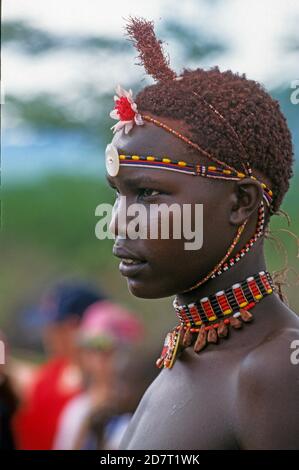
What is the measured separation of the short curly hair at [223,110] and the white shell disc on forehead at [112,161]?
17 centimetres

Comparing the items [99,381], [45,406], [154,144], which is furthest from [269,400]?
[45,406]

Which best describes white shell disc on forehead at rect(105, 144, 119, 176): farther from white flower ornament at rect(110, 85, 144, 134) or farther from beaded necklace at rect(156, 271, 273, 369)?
beaded necklace at rect(156, 271, 273, 369)

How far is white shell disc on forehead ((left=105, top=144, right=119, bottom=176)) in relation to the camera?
3068 mm

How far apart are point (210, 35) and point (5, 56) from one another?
9.97 feet

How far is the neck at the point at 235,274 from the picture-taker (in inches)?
121

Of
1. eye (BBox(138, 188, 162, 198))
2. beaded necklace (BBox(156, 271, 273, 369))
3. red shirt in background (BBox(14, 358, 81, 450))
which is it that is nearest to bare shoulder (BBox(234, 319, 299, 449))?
beaded necklace (BBox(156, 271, 273, 369))

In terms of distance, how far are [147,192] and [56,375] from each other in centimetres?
406

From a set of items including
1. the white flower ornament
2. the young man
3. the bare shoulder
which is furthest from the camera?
the white flower ornament

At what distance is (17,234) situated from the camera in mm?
10195

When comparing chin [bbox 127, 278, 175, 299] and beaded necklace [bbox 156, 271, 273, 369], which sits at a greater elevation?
chin [bbox 127, 278, 175, 299]

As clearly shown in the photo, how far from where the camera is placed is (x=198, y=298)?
3102 mm

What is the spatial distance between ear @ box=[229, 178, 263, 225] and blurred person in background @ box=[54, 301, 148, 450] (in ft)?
9.00

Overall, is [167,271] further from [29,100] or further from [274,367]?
[29,100]
